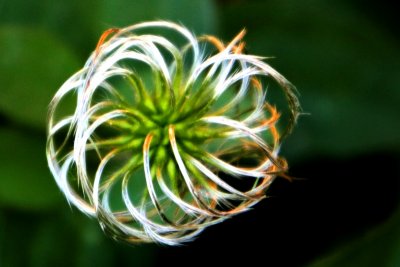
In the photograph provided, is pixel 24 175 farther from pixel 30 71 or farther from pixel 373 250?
pixel 373 250

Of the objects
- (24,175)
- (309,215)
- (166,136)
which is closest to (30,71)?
(24,175)

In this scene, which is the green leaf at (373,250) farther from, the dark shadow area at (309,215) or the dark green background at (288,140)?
the dark shadow area at (309,215)

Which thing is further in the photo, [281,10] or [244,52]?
[281,10]

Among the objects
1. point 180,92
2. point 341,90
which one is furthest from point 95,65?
point 341,90

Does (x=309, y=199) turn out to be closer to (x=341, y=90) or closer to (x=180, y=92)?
(x=341, y=90)

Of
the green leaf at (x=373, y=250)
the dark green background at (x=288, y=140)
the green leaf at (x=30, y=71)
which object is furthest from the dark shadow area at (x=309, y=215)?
the green leaf at (x=30, y=71)

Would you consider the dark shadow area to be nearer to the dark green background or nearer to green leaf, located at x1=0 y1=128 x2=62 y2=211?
the dark green background

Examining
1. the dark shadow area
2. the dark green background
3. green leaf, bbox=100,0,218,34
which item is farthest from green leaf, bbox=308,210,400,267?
green leaf, bbox=100,0,218,34
